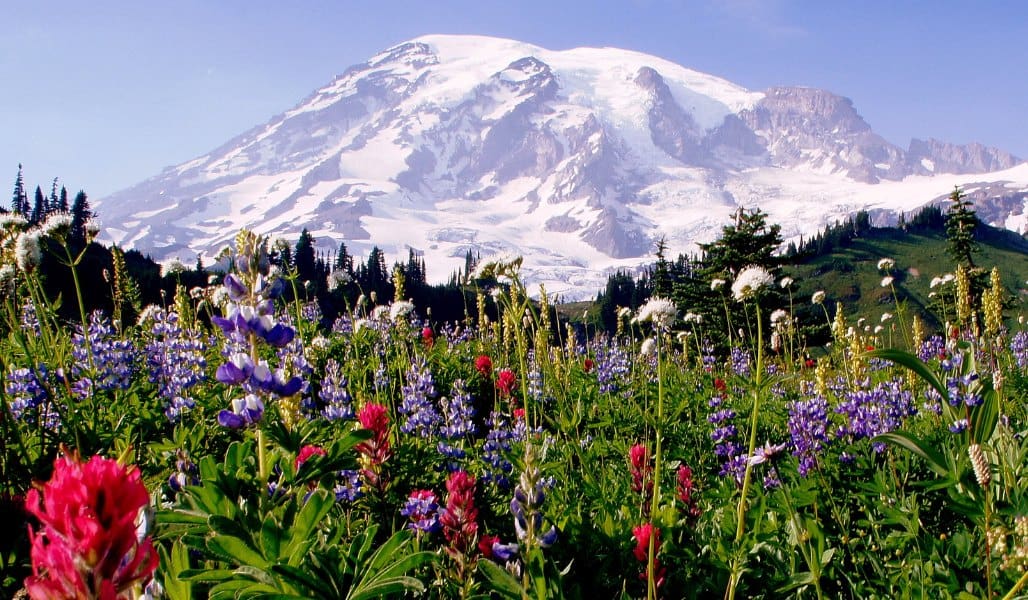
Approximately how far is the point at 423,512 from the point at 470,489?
381 mm

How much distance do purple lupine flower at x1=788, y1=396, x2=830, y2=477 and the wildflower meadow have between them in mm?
20

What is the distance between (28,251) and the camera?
471 cm

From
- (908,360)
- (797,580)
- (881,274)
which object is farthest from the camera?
(881,274)

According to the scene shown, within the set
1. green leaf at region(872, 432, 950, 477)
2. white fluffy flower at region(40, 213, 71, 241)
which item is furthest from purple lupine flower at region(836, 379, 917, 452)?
white fluffy flower at region(40, 213, 71, 241)

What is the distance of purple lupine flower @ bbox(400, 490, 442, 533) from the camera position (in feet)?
9.53

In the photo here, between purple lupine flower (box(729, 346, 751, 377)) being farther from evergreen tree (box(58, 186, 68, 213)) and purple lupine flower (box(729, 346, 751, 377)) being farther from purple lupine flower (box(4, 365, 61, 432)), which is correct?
evergreen tree (box(58, 186, 68, 213))

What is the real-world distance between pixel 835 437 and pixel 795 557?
197 cm

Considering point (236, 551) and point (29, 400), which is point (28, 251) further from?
point (236, 551)

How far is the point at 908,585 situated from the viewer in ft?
7.94

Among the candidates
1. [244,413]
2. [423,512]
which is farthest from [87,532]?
[423,512]

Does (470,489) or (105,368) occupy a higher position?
(105,368)

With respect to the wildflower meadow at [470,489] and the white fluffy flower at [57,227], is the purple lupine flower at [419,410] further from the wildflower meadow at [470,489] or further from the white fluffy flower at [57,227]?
the white fluffy flower at [57,227]

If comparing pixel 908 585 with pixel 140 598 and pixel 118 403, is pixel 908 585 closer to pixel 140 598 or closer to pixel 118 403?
pixel 140 598

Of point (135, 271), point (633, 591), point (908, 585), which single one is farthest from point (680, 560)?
point (135, 271)
